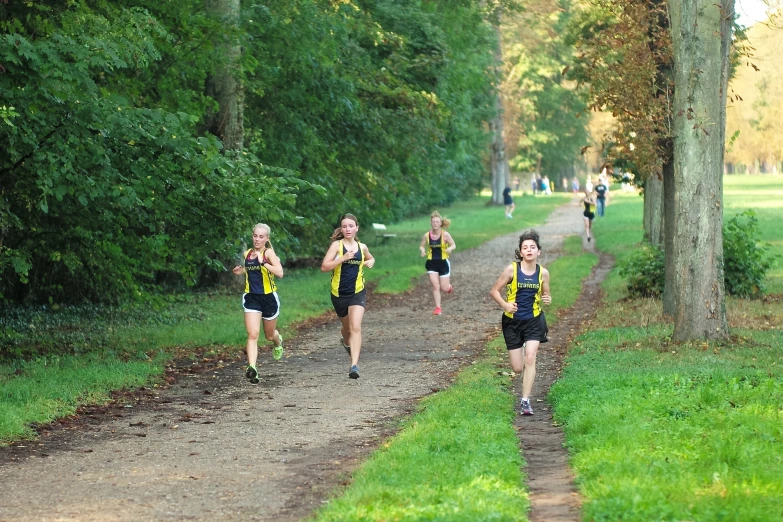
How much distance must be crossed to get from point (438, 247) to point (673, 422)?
35.5ft

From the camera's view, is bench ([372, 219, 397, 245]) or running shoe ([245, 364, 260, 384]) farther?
bench ([372, 219, 397, 245])

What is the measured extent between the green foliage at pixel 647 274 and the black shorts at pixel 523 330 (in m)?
9.15

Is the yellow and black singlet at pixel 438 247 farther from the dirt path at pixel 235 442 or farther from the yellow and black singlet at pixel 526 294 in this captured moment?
the yellow and black singlet at pixel 526 294

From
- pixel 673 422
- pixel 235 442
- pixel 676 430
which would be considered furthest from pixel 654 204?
pixel 235 442

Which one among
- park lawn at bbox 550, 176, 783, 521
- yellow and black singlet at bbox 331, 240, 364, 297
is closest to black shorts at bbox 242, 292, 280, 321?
yellow and black singlet at bbox 331, 240, 364, 297

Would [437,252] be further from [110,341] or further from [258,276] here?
[258,276]

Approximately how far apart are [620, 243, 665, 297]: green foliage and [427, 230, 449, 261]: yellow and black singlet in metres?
3.24

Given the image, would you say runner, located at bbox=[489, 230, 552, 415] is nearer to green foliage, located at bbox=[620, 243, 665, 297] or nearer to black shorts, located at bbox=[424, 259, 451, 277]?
black shorts, located at bbox=[424, 259, 451, 277]

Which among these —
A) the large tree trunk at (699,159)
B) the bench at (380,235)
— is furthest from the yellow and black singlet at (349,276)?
the bench at (380,235)

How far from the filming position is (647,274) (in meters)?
19.3

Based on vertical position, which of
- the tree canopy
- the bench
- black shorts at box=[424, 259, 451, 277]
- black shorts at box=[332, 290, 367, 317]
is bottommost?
the bench

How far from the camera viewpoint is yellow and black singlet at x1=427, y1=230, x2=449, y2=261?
19.3m

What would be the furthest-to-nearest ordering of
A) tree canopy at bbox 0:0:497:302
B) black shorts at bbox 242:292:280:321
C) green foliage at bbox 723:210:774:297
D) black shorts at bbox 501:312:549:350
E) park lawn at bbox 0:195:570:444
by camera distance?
1. green foliage at bbox 723:210:774:297
2. black shorts at bbox 242:292:280:321
3. tree canopy at bbox 0:0:497:302
4. park lawn at bbox 0:195:570:444
5. black shorts at bbox 501:312:549:350

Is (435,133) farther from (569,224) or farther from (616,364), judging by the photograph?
(569,224)
